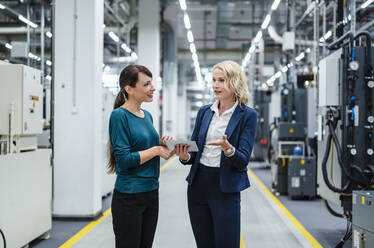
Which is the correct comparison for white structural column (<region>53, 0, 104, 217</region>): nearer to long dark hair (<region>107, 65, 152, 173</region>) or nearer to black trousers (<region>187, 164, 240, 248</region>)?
long dark hair (<region>107, 65, 152, 173</region>)

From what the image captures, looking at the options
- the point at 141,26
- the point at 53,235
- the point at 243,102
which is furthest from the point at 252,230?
the point at 141,26

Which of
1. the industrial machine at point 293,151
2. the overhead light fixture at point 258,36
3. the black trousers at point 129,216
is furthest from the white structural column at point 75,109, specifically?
the overhead light fixture at point 258,36

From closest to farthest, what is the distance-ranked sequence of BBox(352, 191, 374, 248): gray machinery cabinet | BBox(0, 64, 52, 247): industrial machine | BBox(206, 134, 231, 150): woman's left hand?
BBox(206, 134, 231, 150): woman's left hand
BBox(352, 191, 374, 248): gray machinery cabinet
BBox(0, 64, 52, 247): industrial machine

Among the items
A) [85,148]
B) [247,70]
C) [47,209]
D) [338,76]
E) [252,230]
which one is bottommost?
[252,230]

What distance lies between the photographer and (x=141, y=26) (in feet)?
35.2

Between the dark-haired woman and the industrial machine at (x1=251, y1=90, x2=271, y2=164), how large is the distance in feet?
35.2

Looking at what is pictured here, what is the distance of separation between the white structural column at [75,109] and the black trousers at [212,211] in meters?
3.54

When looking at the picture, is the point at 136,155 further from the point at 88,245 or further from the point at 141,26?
the point at 141,26

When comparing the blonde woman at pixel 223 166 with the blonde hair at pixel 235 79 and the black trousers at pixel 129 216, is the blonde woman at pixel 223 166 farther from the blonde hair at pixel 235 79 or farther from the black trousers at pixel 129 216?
the black trousers at pixel 129 216

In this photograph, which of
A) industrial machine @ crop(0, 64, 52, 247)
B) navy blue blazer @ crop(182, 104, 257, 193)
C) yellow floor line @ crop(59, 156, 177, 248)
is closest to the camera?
navy blue blazer @ crop(182, 104, 257, 193)

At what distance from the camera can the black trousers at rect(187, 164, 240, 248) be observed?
2094 mm

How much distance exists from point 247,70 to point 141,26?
7.24m

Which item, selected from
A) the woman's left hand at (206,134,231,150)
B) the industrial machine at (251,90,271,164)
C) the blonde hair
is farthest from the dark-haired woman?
the industrial machine at (251,90,271,164)

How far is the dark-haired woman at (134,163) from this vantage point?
2145 millimetres
